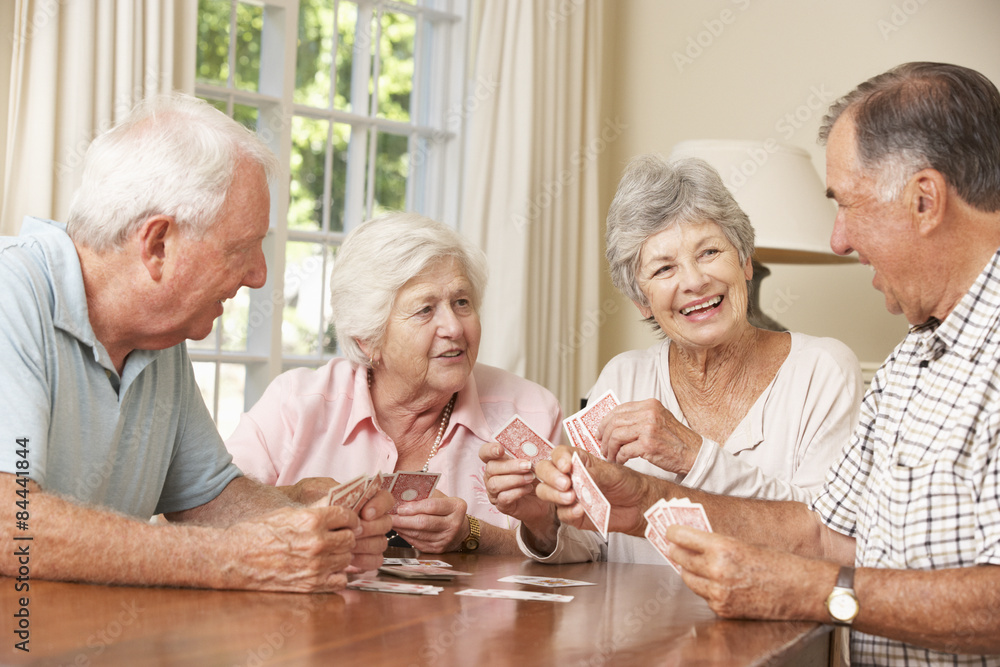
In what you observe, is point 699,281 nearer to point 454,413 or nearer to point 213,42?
point 454,413

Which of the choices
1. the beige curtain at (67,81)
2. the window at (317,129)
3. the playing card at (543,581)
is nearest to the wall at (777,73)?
the window at (317,129)

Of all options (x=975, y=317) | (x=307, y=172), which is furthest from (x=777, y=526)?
(x=307, y=172)

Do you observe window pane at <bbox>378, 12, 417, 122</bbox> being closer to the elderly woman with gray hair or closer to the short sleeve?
the elderly woman with gray hair

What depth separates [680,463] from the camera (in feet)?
7.57

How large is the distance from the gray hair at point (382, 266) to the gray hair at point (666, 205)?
478mm

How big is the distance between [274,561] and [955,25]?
3.77m

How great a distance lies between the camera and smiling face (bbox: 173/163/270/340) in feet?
6.29

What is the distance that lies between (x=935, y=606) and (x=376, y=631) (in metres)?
0.87

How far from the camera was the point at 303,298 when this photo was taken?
4.72 m

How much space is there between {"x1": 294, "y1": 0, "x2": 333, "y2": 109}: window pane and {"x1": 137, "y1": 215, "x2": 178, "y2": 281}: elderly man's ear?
2.98 metres

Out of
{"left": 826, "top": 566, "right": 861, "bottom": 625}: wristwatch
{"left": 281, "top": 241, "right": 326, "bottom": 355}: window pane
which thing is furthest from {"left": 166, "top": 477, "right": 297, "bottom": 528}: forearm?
{"left": 281, "top": 241, "right": 326, "bottom": 355}: window pane

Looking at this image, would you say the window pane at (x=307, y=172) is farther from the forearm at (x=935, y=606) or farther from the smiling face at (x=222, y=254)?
the forearm at (x=935, y=606)

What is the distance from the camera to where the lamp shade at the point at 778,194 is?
377cm

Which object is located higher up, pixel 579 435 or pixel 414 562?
Result: pixel 579 435
